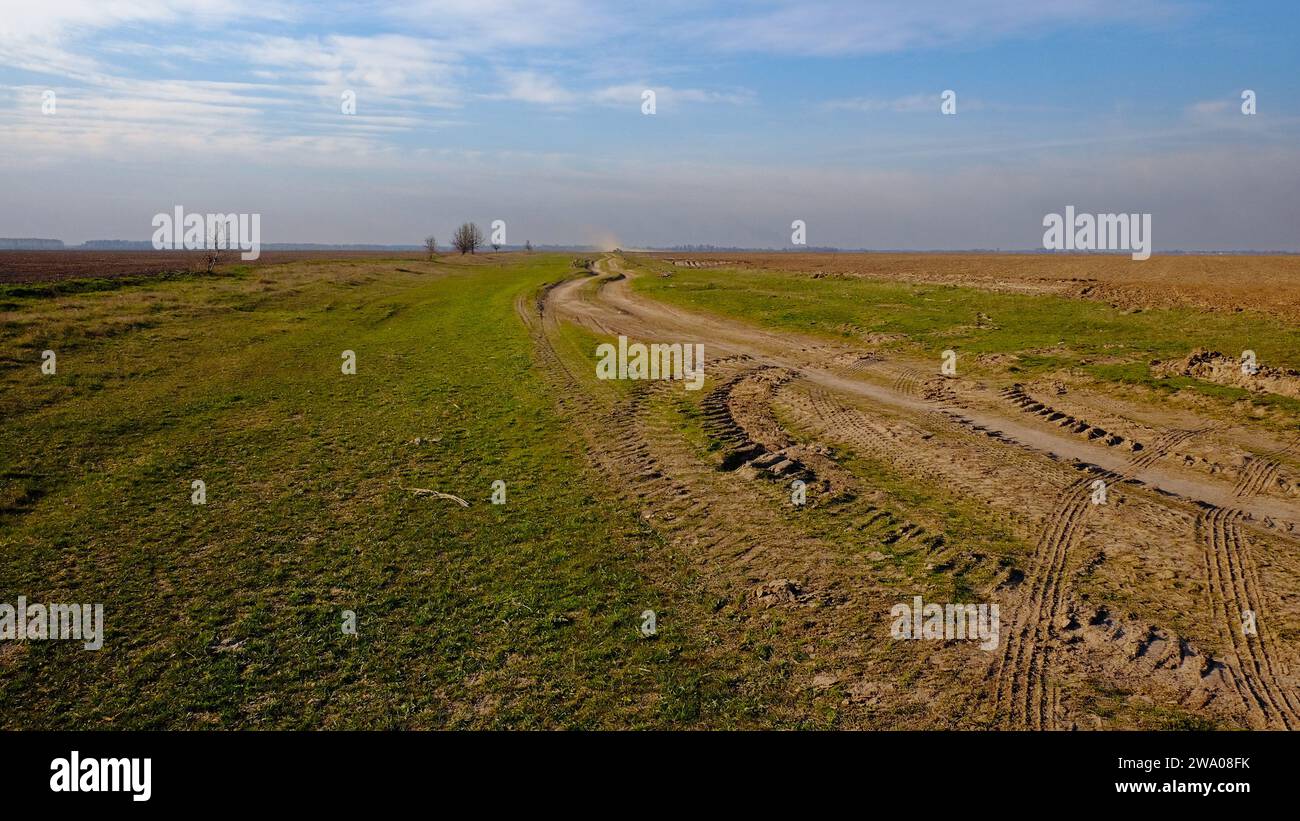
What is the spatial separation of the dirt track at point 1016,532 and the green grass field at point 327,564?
122cm

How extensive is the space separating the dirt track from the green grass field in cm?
122

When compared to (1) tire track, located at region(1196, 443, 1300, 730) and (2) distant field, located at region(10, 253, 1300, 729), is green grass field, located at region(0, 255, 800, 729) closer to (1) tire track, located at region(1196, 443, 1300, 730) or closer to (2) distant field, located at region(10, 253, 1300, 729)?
(2) distant field, located at region(10, 253, 1300, 729)

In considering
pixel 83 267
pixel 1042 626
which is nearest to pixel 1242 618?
pixel 1042 626

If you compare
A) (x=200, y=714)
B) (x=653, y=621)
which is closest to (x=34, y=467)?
(x=200, y=714)

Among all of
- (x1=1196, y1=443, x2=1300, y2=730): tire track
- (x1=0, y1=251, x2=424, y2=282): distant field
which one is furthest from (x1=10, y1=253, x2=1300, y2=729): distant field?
(x1=0, y1=251, x2=424, y2=282): distant field

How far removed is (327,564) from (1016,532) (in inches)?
390

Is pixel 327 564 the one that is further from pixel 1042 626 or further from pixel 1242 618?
pixel 1242 618

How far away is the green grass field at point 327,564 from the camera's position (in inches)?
257

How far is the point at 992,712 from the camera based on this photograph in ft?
20.4

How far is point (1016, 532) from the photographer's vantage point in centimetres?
998

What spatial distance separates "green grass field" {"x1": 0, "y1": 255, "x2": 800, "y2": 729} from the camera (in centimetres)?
652
